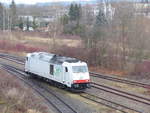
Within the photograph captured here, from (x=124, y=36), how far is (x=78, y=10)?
4751 centimetres

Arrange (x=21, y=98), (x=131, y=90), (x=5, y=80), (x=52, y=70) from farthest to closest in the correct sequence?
(x=52, y=70) < (x=131, y=90) < (x=5, y=80) < (x=21, y=98)

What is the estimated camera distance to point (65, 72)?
98.8ft

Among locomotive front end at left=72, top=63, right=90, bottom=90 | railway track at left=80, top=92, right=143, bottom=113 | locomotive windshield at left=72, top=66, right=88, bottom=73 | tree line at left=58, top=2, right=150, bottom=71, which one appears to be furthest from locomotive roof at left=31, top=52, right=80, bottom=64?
tree line at left=58, top=2, right=150, bottom=71

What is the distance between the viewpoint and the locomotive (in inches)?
1164

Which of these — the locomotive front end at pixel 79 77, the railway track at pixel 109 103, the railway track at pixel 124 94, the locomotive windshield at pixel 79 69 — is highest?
the locomotive windshield at pixel 79 69

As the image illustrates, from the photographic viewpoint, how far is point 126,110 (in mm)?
23234

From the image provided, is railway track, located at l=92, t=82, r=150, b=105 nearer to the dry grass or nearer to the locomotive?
the locomotive

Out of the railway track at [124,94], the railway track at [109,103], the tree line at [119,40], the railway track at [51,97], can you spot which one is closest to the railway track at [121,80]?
the railway track at [124,94]

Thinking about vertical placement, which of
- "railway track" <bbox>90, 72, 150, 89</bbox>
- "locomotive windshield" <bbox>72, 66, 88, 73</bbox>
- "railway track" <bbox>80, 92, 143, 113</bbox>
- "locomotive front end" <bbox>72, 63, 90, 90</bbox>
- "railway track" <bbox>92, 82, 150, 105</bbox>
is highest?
"locomotive windshield" <bbox>72, 66, 88, 73</bbox>

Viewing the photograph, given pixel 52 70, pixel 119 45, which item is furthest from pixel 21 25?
pixel 52 70

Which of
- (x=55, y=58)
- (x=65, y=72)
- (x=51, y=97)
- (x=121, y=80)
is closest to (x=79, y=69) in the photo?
(x=65, y=72)

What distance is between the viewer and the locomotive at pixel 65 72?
29.6m

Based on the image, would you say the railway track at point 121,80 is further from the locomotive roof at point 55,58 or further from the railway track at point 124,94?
the locomotive roof at point 55,58

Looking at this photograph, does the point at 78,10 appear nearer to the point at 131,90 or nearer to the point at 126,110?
the point at 131,90
